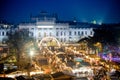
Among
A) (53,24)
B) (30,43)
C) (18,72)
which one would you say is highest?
(53,24)

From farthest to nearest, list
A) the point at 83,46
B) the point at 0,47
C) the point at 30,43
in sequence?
the point at 83,46
the point at 0,47
the point at 30,43

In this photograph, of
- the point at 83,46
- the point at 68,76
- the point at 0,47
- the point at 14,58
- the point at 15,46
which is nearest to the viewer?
the point at 68,76

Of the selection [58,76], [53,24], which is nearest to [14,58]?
[58,76]

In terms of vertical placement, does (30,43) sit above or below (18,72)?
above

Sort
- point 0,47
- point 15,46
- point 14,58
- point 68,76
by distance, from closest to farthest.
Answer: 1. point 68,76
2. point 14,58
3. point 15,46
4. point 0,47

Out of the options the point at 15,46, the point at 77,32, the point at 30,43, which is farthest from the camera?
the point at 77,32

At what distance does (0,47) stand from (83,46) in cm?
1618

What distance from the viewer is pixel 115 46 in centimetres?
4031

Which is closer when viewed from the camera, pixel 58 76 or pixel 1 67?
pixel 58 76

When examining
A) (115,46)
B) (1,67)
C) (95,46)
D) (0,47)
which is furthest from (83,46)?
(1,67)

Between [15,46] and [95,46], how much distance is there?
13318mm

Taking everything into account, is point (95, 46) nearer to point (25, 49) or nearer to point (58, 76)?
point (25, 49)

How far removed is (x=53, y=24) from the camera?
234ft

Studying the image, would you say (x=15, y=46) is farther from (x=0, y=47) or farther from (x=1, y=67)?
(x=1, y=67)
